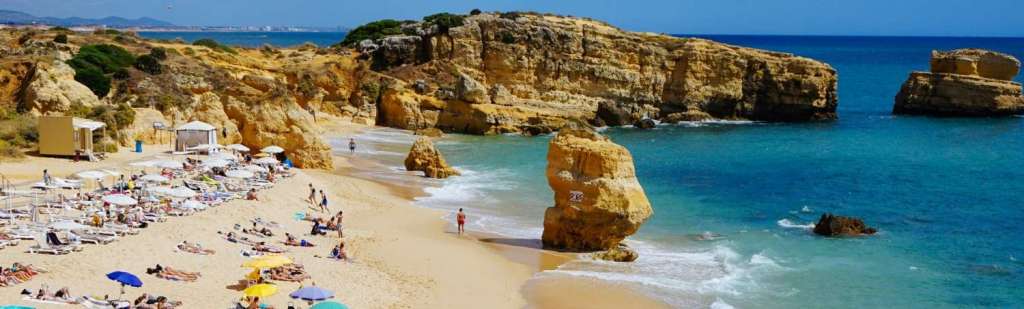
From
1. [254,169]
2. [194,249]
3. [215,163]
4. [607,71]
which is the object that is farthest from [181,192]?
[607,71]

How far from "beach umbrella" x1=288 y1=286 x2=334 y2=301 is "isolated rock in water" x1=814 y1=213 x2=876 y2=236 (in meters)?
16.0

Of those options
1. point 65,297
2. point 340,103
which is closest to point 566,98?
point 340,103

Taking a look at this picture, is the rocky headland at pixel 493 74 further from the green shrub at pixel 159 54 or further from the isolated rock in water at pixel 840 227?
the isolated rock in water at pixel 840 227

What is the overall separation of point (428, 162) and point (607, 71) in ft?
93.1

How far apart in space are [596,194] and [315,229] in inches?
292

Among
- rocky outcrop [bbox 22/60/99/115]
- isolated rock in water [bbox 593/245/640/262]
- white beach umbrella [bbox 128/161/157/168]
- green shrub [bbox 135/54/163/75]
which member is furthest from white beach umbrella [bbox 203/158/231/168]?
green shrub [bbox 135/54/163/75]

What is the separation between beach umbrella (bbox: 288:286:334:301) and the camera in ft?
55.7

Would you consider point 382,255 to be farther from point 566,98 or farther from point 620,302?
point 566,98

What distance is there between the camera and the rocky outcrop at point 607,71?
6375 centimetres

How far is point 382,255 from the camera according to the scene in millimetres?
23000

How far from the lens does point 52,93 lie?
3794 centimetres

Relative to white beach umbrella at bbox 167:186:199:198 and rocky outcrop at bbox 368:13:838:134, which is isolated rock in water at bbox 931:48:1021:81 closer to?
rocky outcrop at bbox 368:13:838:134

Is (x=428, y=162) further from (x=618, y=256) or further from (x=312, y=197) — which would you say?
(x=618, y=256)

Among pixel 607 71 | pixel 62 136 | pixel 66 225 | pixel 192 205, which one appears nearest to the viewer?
pixel 66 225
